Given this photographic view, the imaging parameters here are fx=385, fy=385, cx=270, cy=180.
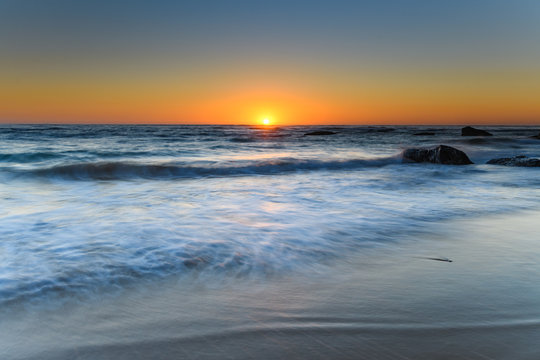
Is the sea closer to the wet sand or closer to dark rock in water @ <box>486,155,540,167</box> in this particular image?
the wet sand

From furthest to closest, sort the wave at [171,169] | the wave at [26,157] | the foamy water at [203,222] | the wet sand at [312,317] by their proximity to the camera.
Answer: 1. the wave at [26,157]
2. the wave at [171,169]
3. the foamy water at [203,222]
4. the wet sand at [312,317]

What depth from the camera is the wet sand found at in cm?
150

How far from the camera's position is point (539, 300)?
1.95 metres

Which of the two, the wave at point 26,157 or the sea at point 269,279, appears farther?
the wave at point 26,157

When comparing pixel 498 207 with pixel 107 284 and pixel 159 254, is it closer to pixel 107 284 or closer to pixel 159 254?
pixel 159 254

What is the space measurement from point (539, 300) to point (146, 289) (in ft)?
6.74

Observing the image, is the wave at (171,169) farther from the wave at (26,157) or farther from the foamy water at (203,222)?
the wave at (26,157)

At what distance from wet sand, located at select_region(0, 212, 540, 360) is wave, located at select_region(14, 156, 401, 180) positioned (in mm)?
6875

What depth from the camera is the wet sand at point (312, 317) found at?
150 centimetres

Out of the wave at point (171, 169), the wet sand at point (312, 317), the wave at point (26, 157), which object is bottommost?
the wet sand at point (312, 317)

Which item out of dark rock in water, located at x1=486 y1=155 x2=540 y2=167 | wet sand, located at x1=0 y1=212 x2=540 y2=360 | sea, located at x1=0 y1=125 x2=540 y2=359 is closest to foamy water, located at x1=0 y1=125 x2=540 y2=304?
sea, located at x1=0 y1=125 x2=540 y2=359

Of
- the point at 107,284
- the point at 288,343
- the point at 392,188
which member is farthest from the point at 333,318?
the point at 392,188

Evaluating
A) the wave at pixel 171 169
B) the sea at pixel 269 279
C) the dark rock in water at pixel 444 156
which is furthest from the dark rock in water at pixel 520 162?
the sea at pixel 269 279

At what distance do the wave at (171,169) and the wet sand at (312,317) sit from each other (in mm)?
6875
